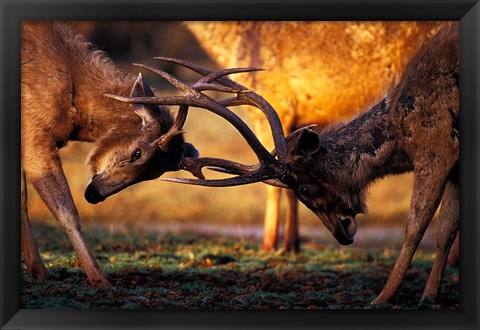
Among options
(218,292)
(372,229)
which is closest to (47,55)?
(218,292)

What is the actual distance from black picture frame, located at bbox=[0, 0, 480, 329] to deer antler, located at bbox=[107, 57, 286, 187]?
590 mm

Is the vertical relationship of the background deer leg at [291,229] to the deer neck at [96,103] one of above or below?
below

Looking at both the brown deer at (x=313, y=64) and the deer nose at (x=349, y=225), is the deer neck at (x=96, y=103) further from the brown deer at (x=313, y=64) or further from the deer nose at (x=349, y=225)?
the brown deer at (x=313, y=64)

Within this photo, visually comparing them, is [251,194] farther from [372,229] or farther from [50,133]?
[50,133]

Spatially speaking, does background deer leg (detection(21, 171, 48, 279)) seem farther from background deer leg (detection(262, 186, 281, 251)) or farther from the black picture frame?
background deer leg (detection(262, 186, 281, 251))

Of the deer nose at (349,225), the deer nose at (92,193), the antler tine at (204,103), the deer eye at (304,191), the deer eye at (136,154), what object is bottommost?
the deer nose at (349,225)

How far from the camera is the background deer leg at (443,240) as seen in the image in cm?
888

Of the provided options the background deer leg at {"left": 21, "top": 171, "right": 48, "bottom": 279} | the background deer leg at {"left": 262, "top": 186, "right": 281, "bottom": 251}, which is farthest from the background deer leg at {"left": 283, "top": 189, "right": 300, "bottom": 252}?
the background deer leg at {"left": 21, "top": 171, "right": 48, "bottom": 279}

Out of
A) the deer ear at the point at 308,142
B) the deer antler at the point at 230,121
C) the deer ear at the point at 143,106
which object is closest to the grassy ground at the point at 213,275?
the deer antler at the point at 230,121

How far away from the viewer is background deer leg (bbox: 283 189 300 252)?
11.9 meters

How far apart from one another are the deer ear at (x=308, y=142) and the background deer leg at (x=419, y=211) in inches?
34.7

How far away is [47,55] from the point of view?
30.5ft

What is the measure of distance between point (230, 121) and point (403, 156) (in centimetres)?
158

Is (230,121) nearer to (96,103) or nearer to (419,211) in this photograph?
(96,103)
